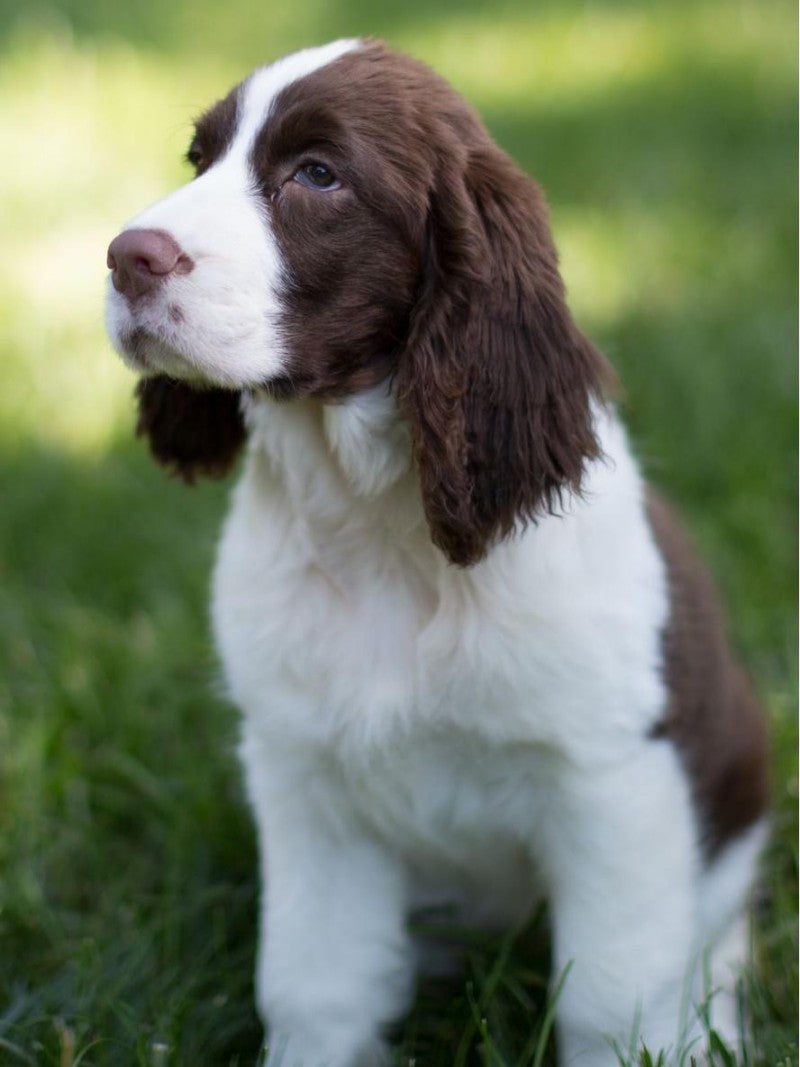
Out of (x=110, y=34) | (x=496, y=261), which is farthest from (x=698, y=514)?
(x=110, y=34)

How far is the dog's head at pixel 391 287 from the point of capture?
2.62 m

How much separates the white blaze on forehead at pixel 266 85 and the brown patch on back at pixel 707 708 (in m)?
1.21

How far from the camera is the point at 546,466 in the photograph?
277 centimetres

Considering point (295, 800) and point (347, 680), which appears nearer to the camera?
point (347, 680)

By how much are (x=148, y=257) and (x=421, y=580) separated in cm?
89

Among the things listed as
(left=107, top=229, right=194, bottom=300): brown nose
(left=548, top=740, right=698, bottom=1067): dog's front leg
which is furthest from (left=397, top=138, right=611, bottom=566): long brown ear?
(left=548, top=740, right=698, bottom=1067): dog's front leg

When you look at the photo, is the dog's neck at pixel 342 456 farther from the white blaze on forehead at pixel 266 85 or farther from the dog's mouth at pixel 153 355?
the white blaze on forehead at pixel 266 85

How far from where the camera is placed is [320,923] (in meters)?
3.35

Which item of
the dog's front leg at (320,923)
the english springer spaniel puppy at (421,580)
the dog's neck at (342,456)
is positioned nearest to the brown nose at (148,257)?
the english springer spaniel puppy at (421,580)

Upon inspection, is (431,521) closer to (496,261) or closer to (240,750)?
(496,261)

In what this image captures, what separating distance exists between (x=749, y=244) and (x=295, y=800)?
4547 millimetres

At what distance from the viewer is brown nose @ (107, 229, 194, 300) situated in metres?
2.51

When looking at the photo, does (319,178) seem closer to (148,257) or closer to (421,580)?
(148,257)

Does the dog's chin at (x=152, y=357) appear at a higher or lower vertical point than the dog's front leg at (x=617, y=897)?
higher
